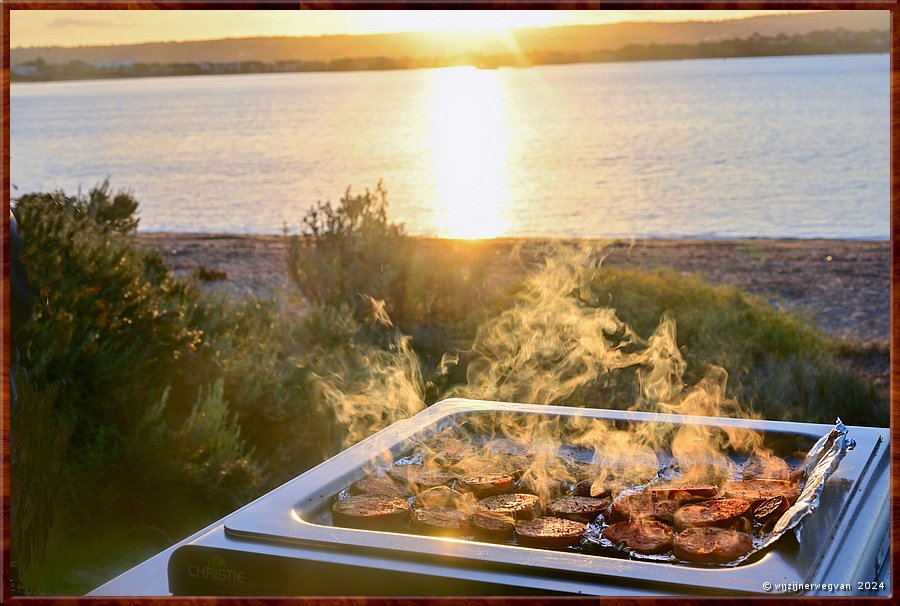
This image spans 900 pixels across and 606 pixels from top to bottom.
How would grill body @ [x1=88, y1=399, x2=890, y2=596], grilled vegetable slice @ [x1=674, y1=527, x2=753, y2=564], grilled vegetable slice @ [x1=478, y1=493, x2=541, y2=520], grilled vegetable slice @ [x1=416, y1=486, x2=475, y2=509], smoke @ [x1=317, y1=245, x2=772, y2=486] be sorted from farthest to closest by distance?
smoke @ [x1=317, y1=245, x2=772, y2=486] < grilled vegetable slice @ [x1=416, y1=486, x2=475, y2=509] < grilled vegetable slice @ [x1=478, y1=493, x2=541, y2=520] < grilled vegetable slice @ [x1=674, y1=527, x2=753, y2=564] < grill body @ [x1=88, y1=399, x2=890, y2=596]

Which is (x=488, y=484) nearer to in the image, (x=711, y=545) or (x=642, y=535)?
(x=642, y=535)

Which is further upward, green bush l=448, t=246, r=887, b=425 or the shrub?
the shrub

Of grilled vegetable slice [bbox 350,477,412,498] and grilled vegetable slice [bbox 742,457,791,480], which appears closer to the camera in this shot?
grilled vegetable slice [bbox 350,477,412,498]

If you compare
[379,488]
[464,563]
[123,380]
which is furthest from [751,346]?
[464,563]

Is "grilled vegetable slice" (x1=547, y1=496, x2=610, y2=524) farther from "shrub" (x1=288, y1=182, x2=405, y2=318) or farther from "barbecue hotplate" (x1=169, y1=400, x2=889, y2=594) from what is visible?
"shrub" (x1=288, y1=182, x2=405, y2=318)

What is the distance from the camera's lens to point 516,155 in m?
34.6

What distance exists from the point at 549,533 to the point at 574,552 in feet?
0.23

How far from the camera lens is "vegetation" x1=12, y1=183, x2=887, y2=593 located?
4344 mm

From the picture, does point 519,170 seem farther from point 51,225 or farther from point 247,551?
point 247,551

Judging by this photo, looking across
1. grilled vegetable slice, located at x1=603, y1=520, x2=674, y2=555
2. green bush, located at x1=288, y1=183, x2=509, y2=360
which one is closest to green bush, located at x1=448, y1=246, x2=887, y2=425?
green bush, located at x1=288, y1=183, x2=509, y2=360

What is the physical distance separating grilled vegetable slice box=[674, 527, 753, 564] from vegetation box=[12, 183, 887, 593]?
1365 mm

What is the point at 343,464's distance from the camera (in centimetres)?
255

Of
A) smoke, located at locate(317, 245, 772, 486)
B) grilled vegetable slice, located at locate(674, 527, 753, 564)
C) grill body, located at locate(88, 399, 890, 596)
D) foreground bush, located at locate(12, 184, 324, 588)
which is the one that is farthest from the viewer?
foreground bush, located at locate(12, 184, 324, 588)

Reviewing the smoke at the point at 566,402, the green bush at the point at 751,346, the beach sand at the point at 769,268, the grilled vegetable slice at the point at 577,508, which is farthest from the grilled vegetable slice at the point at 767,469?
the beach sand at the point at 769,268
